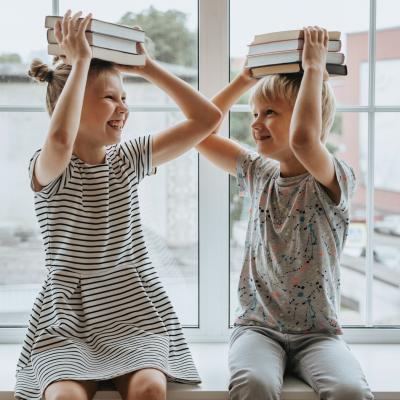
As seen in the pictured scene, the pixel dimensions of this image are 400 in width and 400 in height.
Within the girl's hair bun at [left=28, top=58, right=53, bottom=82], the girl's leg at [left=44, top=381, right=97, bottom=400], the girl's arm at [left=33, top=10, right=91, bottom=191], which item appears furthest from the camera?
the girl's hair bun at [left=28, top=58, right=53, bottom=82]

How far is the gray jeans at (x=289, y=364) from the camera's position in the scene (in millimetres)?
1580

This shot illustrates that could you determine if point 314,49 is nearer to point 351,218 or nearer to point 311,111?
point 311,111

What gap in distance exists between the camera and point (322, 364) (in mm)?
1653

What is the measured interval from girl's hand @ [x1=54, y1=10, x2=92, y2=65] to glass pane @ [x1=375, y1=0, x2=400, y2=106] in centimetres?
87

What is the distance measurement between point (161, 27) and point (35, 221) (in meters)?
0.67

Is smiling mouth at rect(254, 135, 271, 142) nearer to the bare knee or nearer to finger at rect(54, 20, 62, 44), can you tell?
finger at rect(54, 20, 62, 44)

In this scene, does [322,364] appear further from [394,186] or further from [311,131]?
[394,186]

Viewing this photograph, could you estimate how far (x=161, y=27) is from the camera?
2.05 metres

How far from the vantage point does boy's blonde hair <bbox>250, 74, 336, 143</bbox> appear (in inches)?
70.6

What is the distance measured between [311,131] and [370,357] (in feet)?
2.23

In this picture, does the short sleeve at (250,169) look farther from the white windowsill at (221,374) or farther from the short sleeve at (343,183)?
the white windowsill at (221,374)

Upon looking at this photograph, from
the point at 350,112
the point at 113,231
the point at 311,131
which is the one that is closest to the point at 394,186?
the point at 350,112

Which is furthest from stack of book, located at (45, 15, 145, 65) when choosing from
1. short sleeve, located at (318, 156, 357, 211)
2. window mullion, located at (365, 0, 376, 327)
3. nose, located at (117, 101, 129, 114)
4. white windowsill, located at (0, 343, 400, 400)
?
white windowsill, located at (0, 343, 400, 400)

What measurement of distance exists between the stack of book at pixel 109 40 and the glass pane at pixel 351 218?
0.44 m
